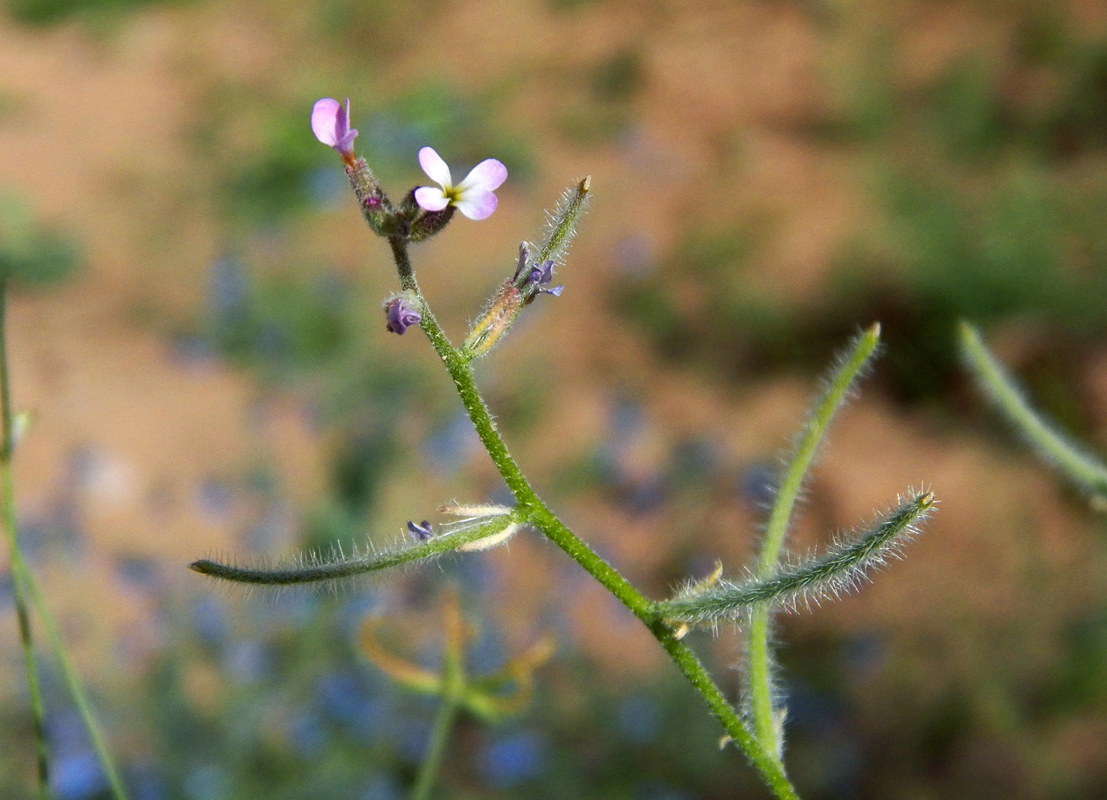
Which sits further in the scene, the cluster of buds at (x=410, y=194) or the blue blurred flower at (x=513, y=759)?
the blue blurred flower at (x=513, y=759)

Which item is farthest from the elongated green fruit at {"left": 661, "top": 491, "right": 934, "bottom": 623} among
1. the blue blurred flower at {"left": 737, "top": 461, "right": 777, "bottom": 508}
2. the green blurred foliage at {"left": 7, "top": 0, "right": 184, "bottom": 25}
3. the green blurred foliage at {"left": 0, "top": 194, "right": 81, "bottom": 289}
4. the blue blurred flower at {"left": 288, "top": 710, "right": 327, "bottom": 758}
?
the green blurred foliage at {"left": 7, "top": 0, "right": 184, "bottom": 25}

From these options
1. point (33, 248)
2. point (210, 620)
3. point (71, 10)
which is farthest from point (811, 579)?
point (71, 10)

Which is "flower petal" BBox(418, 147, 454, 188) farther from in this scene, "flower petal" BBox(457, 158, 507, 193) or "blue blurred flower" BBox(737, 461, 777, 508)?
"blue blurred flower" BBox(737, 461, 777, 508)

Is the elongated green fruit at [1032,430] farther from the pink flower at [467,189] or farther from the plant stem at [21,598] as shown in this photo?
the plant stem at [21,598]

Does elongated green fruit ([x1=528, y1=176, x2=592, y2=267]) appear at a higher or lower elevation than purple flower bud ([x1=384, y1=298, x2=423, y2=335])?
higher

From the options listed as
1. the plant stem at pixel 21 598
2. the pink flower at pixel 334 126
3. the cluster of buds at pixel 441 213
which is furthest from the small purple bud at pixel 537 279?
the plant stem at pixel 21 598

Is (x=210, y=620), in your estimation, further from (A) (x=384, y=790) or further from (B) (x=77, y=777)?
(A) (x=384, y=790)
